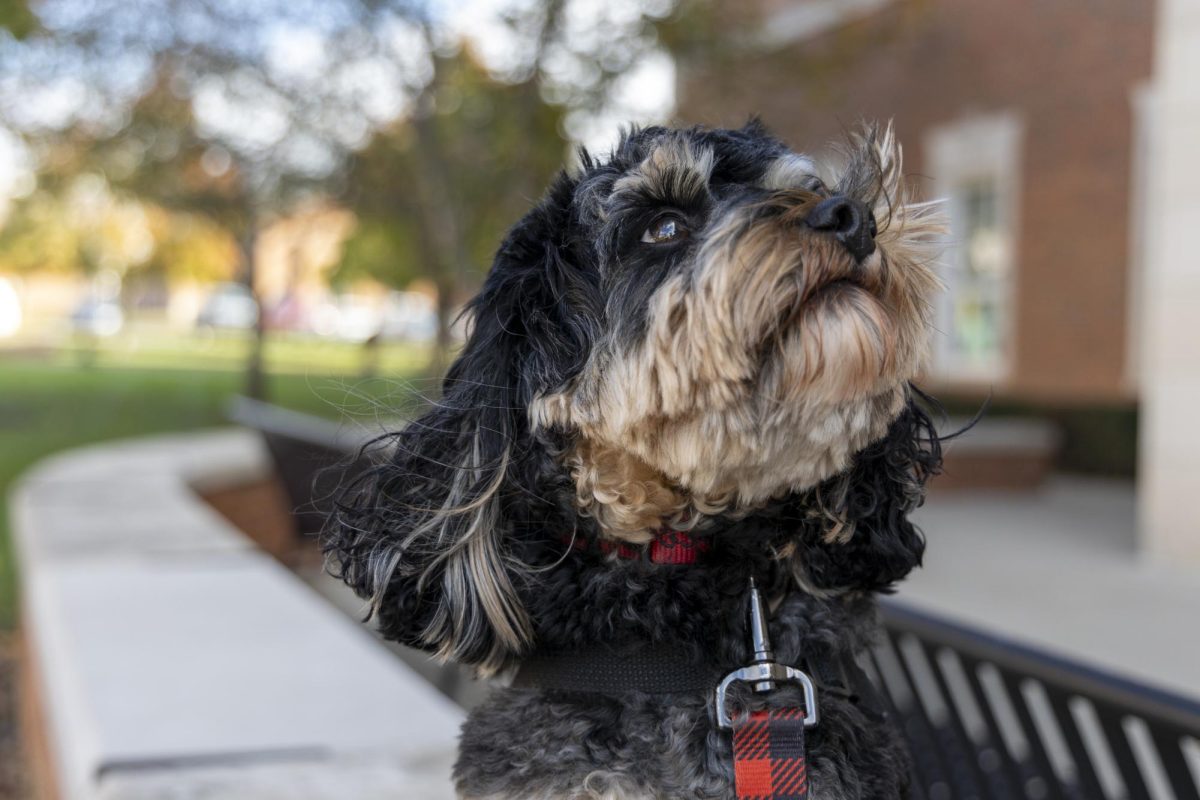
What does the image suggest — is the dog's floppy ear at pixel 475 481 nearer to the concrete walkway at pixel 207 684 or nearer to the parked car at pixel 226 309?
the concrete walkway at pixel 207 684

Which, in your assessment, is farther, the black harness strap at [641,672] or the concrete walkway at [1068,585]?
the concrete walkway at [1068,585]

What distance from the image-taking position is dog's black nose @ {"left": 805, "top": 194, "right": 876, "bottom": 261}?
180 centimetres

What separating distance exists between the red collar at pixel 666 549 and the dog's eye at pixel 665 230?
476mm

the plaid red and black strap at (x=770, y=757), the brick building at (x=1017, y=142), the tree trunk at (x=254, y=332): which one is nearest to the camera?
the plaid red and black strap at (x=770, y=757)

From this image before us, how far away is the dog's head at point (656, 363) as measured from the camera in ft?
5.95

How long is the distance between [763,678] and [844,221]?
69 centimetres

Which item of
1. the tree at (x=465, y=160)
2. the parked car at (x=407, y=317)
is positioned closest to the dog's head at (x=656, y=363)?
the tree at (x=465, y=160)

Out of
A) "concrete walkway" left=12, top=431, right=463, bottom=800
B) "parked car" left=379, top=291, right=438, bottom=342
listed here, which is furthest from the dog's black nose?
"parked car" left=379, top=291, right=438, bottom=342

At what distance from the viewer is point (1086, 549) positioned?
9.84 metres

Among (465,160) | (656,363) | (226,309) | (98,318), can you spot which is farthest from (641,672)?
(226,309)

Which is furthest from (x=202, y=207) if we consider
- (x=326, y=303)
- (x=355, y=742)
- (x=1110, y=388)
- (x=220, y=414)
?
(x=326, y=303)

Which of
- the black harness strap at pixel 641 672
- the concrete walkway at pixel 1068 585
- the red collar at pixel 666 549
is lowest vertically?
the concrete walkway at pixel 1068 585

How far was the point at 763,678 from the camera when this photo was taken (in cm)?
182

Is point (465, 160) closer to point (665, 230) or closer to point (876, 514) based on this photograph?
point (665, 230)
